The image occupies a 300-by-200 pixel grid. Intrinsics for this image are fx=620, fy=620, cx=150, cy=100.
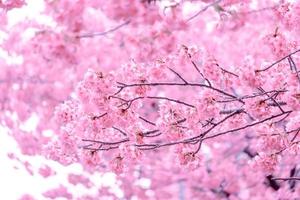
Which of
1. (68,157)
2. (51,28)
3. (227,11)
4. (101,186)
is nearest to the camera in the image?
(68,157)

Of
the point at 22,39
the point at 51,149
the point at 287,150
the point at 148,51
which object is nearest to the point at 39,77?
the point at 22,39

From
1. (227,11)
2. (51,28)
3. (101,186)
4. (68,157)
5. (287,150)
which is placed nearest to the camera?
(287,150)

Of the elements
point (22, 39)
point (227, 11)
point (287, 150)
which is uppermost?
point (22, 39)

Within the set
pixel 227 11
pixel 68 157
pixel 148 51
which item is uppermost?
pixel 148 51

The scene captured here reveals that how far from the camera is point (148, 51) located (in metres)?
7.79

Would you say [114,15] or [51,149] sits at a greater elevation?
[114,15]

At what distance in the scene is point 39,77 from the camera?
893 centimetres

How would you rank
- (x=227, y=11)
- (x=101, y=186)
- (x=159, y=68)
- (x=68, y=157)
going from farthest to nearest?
(x=101, y=186) < (x=227, y=11) < (x=68, y=157) < (x=159, y=68)

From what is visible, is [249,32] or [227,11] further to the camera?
[249,32]

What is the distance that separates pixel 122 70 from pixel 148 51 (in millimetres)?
3088

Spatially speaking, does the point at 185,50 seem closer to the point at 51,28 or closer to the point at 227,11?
the point at 227,11

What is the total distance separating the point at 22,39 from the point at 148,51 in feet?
7.63

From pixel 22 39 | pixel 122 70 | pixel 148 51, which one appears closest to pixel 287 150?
pixel 122 70

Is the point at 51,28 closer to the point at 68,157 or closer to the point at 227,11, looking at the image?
the point at 227,11
